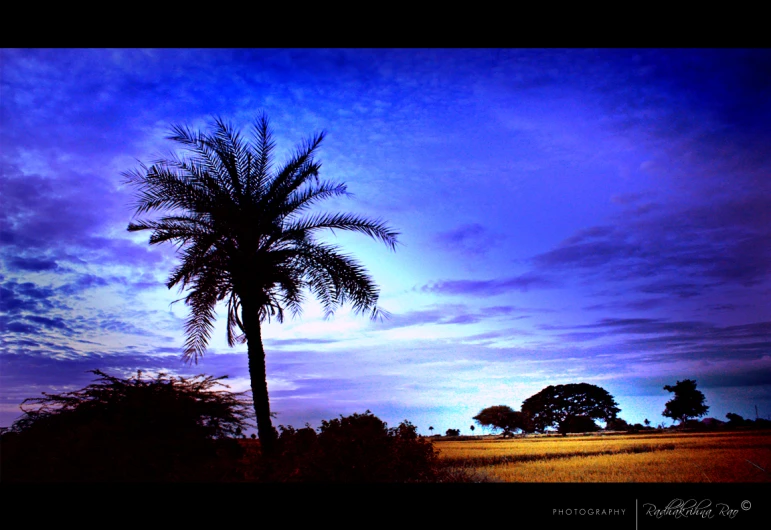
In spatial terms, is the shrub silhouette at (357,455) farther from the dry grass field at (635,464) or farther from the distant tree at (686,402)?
the distant tree at (686,402)

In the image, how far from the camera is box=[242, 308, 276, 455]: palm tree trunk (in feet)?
42.0

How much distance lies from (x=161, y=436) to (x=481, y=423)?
51.4 metres

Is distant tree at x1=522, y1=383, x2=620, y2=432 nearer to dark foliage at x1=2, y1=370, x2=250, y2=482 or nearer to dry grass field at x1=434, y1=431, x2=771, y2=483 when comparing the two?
dry grass field at x1=434, y1=431, x2=771, y2=483

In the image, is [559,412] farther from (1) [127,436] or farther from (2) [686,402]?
(1) [127,436]

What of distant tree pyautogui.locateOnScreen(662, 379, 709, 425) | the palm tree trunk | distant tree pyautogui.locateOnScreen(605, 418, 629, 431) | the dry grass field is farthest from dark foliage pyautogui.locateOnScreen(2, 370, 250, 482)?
distant tree pyautogui.locateOnScreen(605, 418, 629, 431)

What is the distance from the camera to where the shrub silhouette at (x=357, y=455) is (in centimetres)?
1177

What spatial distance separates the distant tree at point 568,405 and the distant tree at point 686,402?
1342 cm

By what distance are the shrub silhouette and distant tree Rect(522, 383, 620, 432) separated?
50.0 meters

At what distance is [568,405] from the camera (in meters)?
59.0

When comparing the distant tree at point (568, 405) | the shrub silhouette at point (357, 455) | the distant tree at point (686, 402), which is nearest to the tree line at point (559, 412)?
the distant tree at point (568, 405)

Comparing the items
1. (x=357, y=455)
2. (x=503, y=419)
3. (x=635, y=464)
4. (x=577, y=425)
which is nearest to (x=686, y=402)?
(x=577, y=425)

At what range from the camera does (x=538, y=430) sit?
58094mm

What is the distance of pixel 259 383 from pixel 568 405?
177ft
